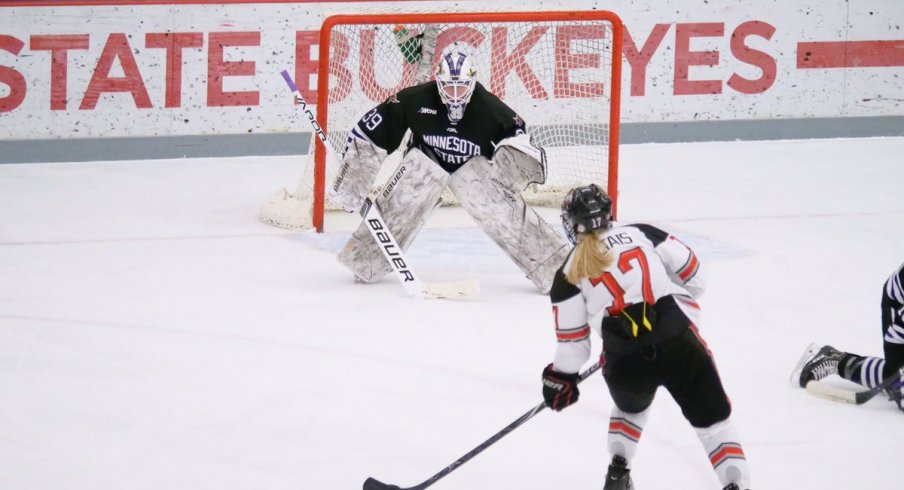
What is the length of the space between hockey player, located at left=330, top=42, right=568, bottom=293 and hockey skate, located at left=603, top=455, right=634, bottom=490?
7.15ft

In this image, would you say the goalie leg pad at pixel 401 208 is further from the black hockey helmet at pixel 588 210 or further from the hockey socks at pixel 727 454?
the hockey socks at pixel 727 454

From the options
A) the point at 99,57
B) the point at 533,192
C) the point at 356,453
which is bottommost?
the point at 356,453

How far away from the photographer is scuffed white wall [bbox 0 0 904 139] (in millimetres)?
7844

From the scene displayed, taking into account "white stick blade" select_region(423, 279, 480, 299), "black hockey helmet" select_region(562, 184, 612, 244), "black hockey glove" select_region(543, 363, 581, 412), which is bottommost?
"white stick blade" select_region(423, 279, 480, 299)

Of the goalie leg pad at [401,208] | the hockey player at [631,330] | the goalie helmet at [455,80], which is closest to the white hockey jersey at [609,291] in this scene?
the hockey player at [631,330]

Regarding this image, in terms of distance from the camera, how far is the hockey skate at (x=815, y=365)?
13.4 ft

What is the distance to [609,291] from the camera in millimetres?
2990

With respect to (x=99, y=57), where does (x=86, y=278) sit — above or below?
below

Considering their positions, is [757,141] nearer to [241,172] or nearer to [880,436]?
[241,172]

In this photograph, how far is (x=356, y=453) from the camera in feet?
11.6

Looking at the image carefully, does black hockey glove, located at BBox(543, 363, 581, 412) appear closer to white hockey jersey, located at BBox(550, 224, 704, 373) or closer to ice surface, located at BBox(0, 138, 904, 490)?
white hockey jersey, located at BBox(550, 224, 704, 373)

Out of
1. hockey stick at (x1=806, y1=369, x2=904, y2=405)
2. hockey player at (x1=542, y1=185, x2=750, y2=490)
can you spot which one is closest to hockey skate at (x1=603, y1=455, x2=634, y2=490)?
hockey player at (x1=542, y1=185, x2=750, y2=490)

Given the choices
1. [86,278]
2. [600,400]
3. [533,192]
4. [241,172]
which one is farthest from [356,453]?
[241,172]

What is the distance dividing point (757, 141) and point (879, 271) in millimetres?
3344
